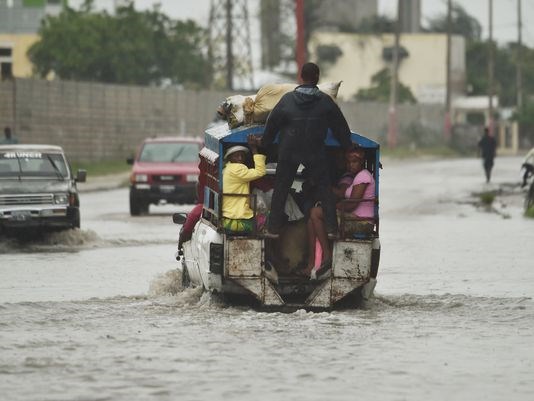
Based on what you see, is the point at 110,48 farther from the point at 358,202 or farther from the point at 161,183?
the point at 358,202

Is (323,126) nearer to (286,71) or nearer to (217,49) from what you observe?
(217,49)

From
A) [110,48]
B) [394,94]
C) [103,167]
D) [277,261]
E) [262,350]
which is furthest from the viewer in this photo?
[394,94]

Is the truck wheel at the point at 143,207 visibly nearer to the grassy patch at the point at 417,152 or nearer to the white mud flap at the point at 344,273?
the white mud flap at the point at 344,273

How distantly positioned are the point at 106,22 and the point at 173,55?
31.3ft

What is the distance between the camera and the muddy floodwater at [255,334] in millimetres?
10898

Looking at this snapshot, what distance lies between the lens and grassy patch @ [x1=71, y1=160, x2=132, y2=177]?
192ft

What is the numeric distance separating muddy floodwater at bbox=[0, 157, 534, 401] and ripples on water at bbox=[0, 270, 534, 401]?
0.06 ft

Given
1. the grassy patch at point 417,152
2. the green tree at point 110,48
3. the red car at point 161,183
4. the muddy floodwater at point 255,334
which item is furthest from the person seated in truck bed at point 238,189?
the grassy patch at point 417,152

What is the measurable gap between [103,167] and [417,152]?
111ft

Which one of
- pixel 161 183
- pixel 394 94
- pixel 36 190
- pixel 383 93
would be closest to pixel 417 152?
pixel 394 94

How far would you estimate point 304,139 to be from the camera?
1530 cm

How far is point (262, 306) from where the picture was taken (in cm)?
1519

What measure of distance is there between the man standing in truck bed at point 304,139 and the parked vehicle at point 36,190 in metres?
10.3

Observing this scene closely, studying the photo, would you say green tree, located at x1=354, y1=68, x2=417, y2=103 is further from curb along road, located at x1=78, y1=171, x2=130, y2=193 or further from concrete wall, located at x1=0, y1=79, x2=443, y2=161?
curb along road, located at x1=78, y1=171, x2=130, y2=193
